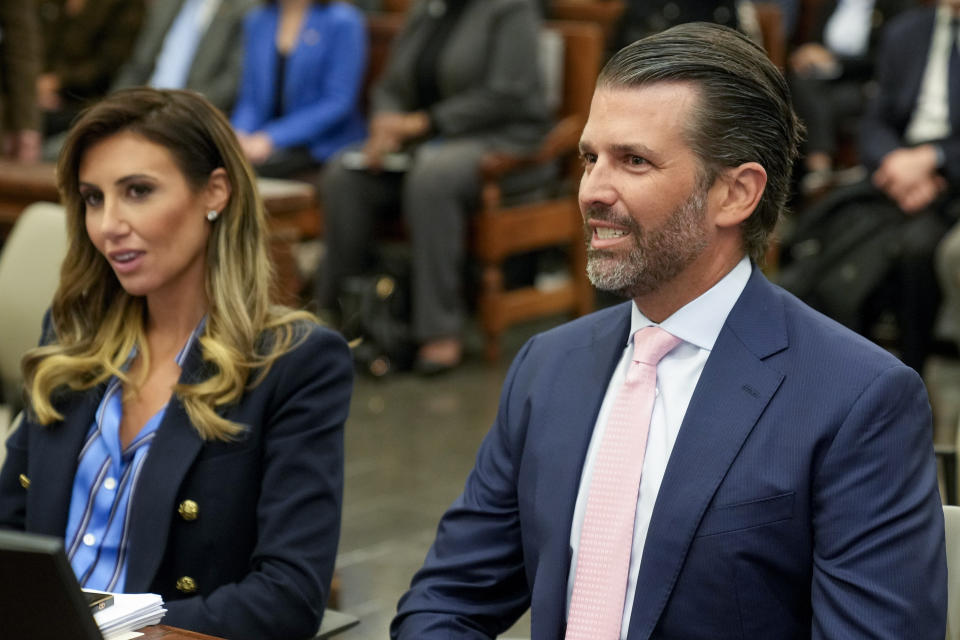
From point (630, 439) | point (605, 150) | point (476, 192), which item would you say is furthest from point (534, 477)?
point (476, 192)

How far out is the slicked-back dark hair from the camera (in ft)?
5.91

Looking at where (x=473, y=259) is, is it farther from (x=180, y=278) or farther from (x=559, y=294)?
(x=180, y=278)

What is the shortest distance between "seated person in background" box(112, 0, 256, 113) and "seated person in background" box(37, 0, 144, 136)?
18cm

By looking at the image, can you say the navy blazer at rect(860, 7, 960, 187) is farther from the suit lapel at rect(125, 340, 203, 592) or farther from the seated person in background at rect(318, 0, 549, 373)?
the suit lapel at rect(125, 340, 203, 592)

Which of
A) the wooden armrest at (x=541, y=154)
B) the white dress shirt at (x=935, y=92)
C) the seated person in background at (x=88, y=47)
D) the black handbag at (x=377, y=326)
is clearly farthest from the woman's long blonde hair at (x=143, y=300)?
the seated person in background at (x=88, y=47)

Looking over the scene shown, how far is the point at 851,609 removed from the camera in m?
1.63

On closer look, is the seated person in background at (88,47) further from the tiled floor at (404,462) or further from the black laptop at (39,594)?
the black laptop at (39,594)

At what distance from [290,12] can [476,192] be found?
53.2 inches

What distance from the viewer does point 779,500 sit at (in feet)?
5.55

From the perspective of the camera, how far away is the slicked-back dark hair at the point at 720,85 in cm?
180

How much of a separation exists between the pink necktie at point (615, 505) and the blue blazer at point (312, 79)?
4.56 metres

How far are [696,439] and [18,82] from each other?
4.08m

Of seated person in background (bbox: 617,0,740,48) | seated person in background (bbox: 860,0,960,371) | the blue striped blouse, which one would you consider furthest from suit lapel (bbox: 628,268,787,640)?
seated person in background (bbox: 617,0,740,48)

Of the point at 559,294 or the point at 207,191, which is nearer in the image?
the point at 207,191
